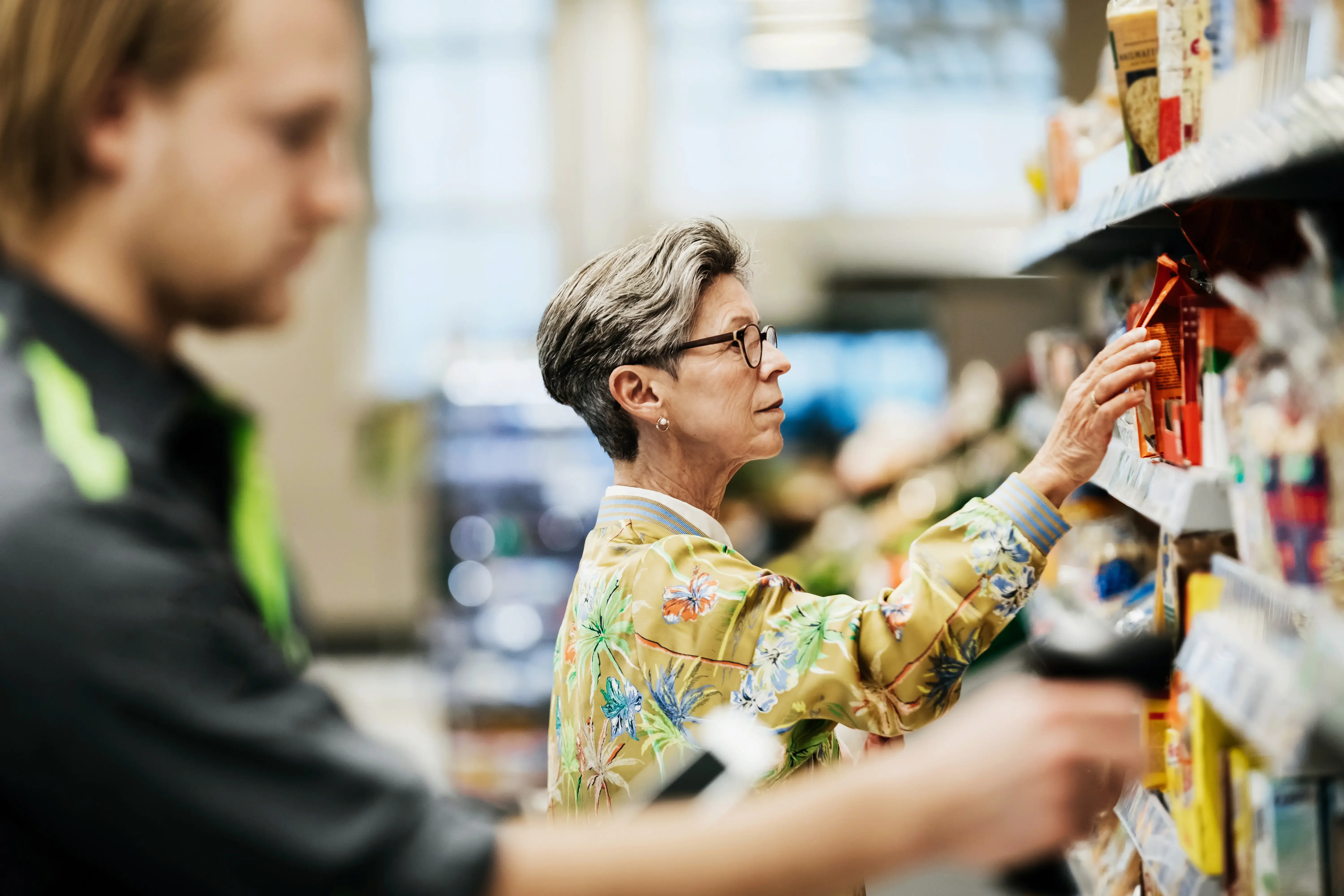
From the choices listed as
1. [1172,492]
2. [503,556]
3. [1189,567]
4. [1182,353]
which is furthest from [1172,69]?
[503,556]

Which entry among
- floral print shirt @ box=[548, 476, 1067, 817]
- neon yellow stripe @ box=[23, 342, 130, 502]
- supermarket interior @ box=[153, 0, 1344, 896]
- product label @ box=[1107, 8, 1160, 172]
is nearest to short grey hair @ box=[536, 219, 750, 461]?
supermarket interior @ box=[153, 0, 1344, 896]

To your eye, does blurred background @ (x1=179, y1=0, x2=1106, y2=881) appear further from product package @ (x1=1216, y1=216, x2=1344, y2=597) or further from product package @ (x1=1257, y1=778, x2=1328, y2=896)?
product package @ (x1=1257, y1=778, x2=1328, y2=896)

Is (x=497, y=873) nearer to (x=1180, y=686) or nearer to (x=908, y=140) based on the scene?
(x=1180, y=686)

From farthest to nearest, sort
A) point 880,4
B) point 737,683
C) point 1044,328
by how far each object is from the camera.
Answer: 1. point 880,4
2. point 1044,328
3. point 737,683

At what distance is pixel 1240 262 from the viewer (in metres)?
1.28

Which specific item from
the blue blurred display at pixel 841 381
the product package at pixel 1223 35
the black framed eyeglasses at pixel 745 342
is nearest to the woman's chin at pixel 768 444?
the black framed eyeglasses at pixel 745 342

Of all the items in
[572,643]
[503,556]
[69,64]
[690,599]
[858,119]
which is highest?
[858,119]

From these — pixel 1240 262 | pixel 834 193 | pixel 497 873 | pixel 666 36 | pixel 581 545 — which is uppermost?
pixel 666 36

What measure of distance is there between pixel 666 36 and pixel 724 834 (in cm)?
975

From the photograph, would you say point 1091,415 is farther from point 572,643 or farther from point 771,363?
point 572,643

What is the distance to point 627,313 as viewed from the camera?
1.81 meters

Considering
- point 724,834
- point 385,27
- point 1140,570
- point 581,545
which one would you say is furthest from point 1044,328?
point 385,27

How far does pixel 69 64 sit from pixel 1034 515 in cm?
123

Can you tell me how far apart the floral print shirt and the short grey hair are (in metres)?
0.29
